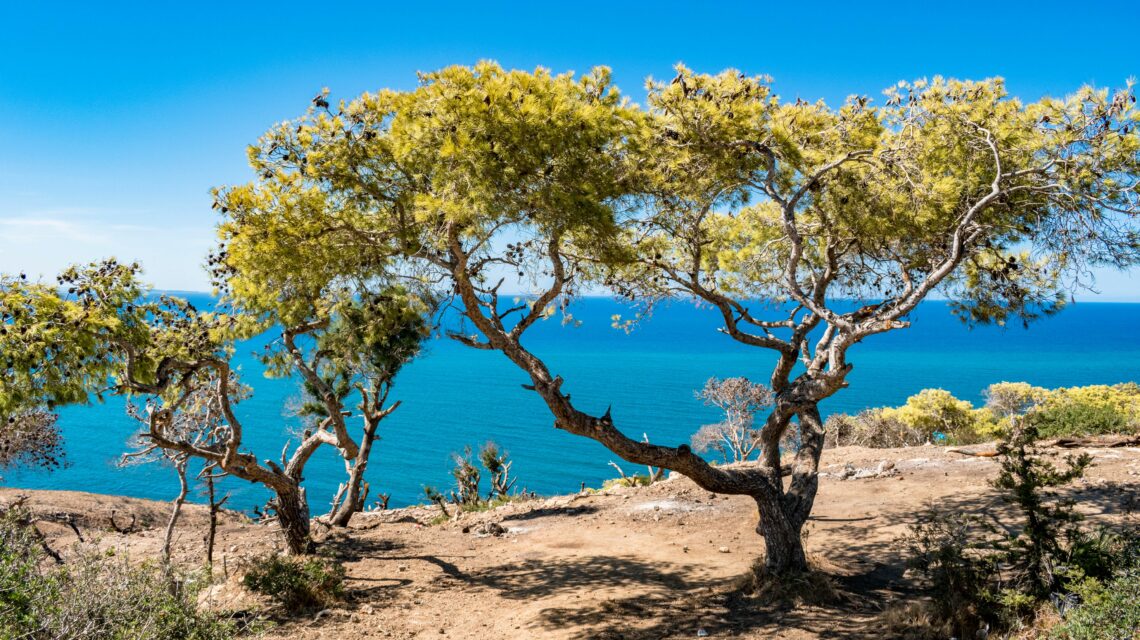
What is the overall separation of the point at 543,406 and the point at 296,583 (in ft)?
205

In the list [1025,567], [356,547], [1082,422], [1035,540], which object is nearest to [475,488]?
[356,547]

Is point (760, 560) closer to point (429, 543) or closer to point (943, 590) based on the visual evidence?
point (943, 590)

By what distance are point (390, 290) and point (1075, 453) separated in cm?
1303

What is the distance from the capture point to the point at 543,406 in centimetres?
7100

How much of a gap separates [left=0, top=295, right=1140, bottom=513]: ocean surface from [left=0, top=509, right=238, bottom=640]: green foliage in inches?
130

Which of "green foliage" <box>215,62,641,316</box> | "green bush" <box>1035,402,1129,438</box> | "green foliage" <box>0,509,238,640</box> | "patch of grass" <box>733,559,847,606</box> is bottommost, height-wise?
"patch of grass" <box>733,559,847,606</box>

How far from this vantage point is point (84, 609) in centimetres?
538

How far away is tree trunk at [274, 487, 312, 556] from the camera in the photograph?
419 inches

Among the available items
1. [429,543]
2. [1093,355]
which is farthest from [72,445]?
[1093,355]

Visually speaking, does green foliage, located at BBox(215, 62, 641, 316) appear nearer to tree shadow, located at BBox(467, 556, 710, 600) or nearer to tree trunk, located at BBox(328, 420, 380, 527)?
tree shadow, located at BBox(467, 556, 710, 600)

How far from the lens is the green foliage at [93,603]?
5.05 metres

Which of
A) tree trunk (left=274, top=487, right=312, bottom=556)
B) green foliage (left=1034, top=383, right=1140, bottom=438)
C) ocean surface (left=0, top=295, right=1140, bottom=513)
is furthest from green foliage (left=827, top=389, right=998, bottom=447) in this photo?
tree trunk (left=274, top=487, right=312, bottom=556)

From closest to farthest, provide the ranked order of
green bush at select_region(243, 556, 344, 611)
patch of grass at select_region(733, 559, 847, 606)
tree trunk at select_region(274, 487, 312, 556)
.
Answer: patch of grass at select_region(733, 559, 847, 606) → green bush at select_region(243, 556, 344, 611) → tree trunk at select_region(274, 487, 312, 556)

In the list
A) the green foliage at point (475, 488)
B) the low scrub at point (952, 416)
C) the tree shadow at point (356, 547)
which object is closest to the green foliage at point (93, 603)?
the tree shadow at point (356, 547)
